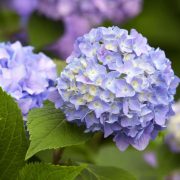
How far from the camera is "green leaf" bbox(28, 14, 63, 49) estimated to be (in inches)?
89.7

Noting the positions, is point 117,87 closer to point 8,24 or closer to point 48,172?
point 48,172

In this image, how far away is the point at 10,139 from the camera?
117cm

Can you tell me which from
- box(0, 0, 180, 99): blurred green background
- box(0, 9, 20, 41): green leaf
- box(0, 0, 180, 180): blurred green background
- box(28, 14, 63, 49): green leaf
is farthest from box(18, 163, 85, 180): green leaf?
box(0, 0, 180, 99): blurred green background

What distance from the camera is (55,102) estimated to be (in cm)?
122

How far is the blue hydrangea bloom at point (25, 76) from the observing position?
1.28 m

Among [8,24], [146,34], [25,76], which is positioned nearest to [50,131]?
[25,76]

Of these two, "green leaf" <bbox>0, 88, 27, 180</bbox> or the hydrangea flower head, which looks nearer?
"green leaf" <bbox>0, 88, 27, 180</bbox>

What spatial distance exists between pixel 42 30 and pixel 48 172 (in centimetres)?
126

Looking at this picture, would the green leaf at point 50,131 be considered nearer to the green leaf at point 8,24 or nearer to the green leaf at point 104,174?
the green leaf at point 104,174

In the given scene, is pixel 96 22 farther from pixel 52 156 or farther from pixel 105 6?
pixel 52 156

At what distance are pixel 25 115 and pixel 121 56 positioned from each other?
0.78 feet

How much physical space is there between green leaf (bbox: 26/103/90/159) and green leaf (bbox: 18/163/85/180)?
4 centimetres

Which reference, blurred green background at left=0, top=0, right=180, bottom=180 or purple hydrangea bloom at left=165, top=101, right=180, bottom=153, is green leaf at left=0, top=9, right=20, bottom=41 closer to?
blurred green background at left=0, top=0, right=180, bottom=180

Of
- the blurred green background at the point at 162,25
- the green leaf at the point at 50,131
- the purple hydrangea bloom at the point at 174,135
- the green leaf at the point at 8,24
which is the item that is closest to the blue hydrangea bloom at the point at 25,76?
the green leaf at the point at 50,131
